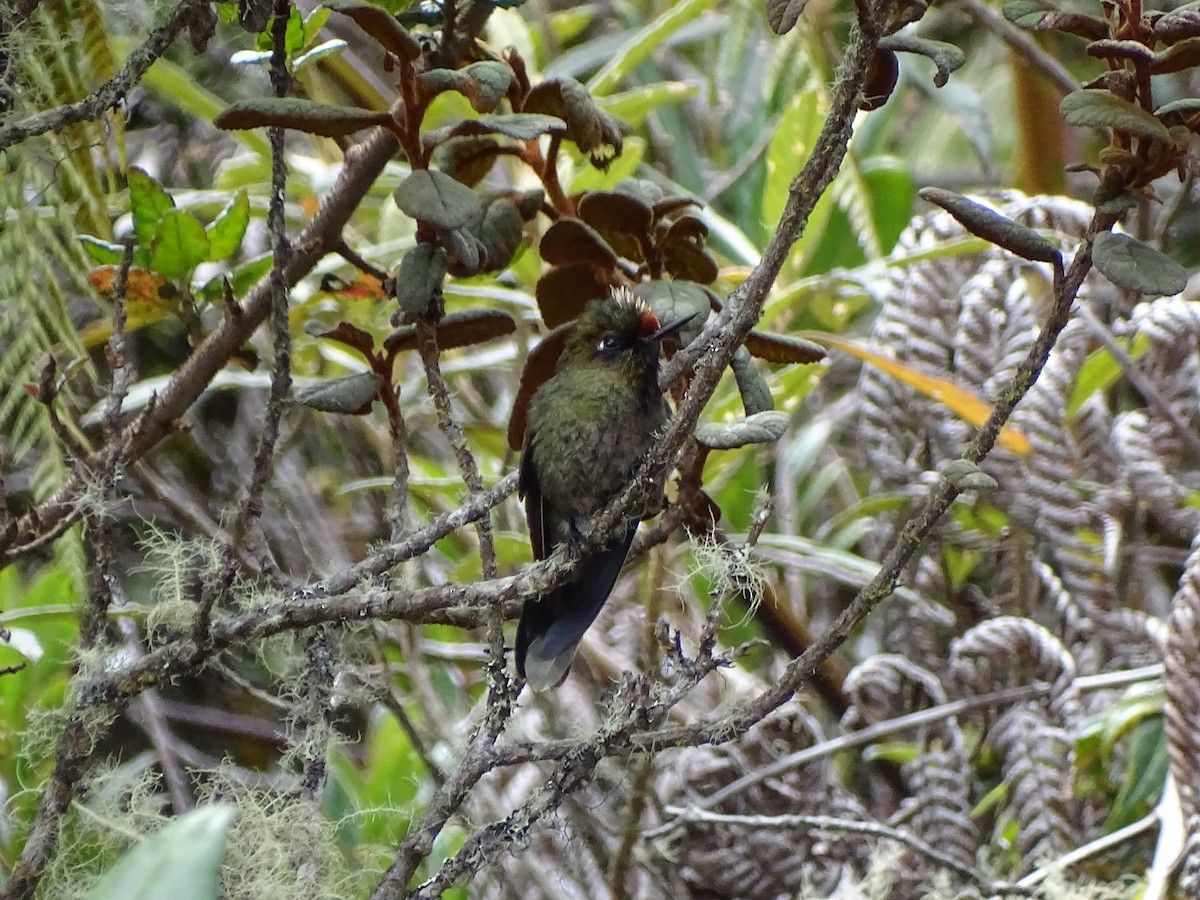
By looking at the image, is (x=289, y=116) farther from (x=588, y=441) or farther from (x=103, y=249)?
(x=588, y=441)

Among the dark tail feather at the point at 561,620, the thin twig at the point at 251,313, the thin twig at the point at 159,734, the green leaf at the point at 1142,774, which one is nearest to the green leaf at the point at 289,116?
the thin twig at the point at 251,313

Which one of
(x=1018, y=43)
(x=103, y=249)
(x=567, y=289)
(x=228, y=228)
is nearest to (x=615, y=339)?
(x=567, y=289)

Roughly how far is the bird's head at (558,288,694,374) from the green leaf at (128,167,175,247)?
0.46 metres

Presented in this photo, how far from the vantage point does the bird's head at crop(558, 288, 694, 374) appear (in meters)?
1.36

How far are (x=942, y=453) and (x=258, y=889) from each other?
1.42m

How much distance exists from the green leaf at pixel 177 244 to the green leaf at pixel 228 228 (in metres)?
0.05

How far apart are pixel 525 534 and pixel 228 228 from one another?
959mm

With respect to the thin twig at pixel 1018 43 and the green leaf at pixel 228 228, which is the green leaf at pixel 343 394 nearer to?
the green leaf at pixel 228 228

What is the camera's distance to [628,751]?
3.31 feet

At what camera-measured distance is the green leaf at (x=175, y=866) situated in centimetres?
58

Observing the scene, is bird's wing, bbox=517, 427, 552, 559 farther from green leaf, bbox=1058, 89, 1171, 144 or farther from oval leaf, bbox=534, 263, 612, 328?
green leaf, bbox=1058, 89, 1171, 144

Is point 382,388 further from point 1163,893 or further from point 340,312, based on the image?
point 1163,893

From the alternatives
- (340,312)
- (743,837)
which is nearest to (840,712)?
(743,837)

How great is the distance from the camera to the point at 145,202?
1100mm
